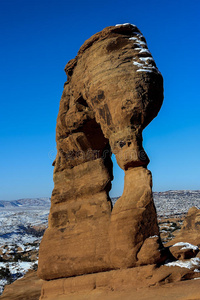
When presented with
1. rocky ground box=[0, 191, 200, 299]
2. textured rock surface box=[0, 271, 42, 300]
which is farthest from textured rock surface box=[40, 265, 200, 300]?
rocky ground box=[0, 191, 200, 299]

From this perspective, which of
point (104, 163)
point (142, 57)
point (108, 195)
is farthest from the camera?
point (104, 163)

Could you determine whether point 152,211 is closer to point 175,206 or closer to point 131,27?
point 131,27

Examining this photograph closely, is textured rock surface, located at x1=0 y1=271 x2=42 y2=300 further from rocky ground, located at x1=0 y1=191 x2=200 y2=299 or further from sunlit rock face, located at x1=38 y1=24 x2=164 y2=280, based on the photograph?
sunlit rock face, located at x1=38 y1=24 x2=164 y2=280

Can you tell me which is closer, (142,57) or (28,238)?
(142,57)

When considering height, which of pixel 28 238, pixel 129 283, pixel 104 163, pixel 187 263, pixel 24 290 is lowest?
pixel 28 238

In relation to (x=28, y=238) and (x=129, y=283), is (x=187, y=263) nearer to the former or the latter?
(x=129, y=283)

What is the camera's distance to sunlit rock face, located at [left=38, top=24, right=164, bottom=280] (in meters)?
8.45

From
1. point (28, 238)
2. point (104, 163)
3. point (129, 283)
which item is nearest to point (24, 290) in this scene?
point (104, 163)

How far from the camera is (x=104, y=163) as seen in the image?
35.1 feet

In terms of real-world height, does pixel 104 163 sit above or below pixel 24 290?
above

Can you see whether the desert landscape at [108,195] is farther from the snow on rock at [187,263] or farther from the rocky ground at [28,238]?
the rocky ground at [28,238]

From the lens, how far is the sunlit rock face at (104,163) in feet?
27.7

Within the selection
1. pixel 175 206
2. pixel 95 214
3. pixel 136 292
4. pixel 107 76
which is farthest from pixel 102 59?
pixel 175 206

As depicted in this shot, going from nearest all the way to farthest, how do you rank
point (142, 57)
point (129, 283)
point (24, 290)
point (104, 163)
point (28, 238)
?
point (129, 283)
point (142, 57)
point (104, 163)
point (24, 290)
point (28, 238)
